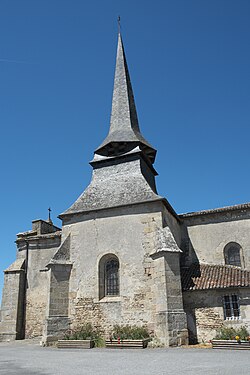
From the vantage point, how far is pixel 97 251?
574 inches

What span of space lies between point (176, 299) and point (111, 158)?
856 cm

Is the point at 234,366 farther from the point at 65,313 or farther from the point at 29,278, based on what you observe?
the point at 29,278

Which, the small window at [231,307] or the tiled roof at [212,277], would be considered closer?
the small window at [231,307]

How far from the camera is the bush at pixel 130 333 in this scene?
39.5 ft

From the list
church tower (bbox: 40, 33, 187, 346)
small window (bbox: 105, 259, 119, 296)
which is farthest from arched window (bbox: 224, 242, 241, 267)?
small window (bbox: 105, 259, 119, 296)

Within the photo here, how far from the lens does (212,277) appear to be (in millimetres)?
13961

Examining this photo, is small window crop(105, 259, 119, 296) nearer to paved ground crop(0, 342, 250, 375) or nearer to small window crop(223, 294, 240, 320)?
small window crop(223, 294, 240, 320)

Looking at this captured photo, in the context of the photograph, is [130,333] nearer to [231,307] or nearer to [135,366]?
[231,307]

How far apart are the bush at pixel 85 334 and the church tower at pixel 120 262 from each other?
0.83 feet

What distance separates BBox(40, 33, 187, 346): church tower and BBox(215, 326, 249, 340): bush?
1.33 meters

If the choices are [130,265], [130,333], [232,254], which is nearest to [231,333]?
[130,333]

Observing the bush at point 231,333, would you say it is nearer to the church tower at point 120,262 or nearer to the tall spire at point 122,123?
the church tower at point 120,262

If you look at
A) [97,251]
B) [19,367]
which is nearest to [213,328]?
[97,251]

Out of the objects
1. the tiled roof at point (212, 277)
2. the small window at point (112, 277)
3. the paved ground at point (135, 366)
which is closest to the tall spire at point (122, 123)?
the small window at point (112, 277)
